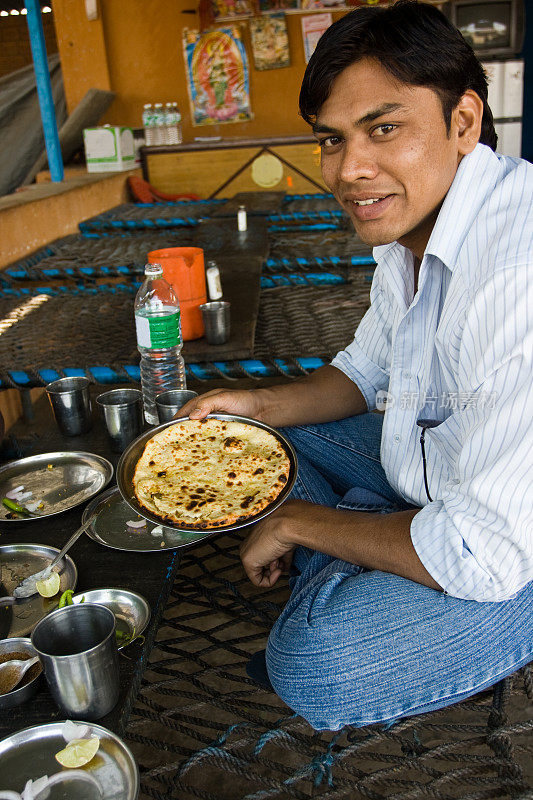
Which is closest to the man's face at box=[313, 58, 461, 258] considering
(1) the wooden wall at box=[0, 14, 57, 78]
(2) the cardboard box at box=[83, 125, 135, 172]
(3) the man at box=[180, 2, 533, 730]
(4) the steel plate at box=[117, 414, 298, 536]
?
(3) the man at box=[180, 2, 533, 730]

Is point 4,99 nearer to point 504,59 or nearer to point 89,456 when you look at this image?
point 504,59

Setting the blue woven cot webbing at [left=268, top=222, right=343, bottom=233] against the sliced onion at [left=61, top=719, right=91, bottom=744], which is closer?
the sliced onion at [left=61, top=719, right=91, bottom=744]

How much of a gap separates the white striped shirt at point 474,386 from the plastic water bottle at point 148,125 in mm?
5991

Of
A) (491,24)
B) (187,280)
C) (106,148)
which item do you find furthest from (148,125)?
(187,280)

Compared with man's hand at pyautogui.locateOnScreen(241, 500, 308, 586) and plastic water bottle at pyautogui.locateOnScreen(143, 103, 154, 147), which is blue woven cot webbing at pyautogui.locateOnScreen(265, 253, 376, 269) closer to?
man's hand at pyautogui.locateOnScreen(241, 500, 308, 586)

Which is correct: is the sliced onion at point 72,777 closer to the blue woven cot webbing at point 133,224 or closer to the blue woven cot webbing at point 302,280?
the blue woven cot webbing at point 302,280

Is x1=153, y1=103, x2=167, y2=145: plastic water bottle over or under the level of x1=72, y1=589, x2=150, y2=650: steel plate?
over

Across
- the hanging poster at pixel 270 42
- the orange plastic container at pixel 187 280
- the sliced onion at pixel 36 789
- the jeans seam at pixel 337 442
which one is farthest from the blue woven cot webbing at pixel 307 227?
the sliced onion at pixel 36 789

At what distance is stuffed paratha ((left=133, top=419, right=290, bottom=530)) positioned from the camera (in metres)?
1.22

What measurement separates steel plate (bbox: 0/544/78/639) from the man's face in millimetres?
899

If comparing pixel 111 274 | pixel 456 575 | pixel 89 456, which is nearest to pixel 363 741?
pixel 456 575

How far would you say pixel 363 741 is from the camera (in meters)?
1.16

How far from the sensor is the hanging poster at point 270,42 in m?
6.71

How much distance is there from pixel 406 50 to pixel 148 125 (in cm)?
602
